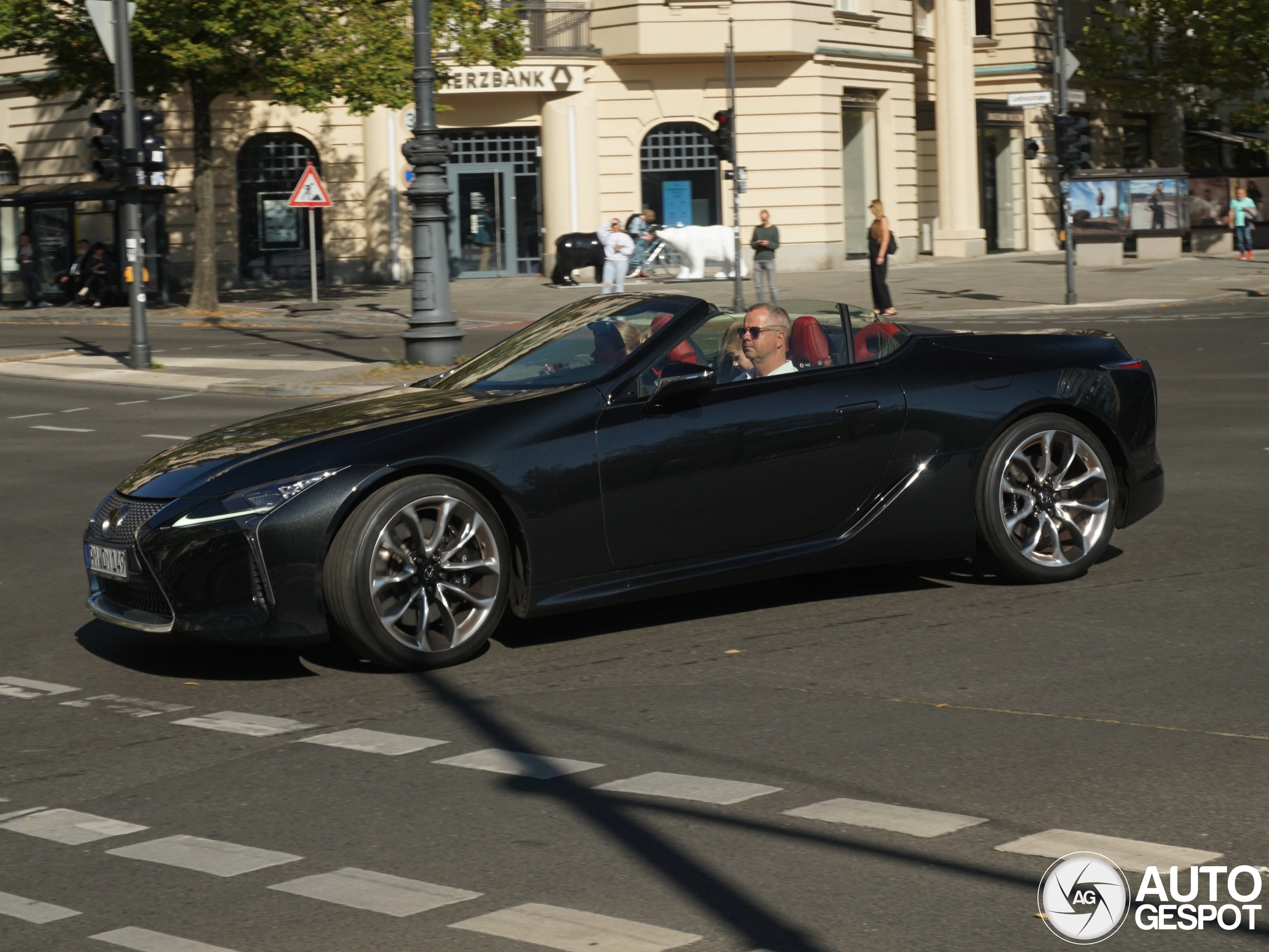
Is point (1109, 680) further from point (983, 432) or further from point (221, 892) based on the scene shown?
point (221, 892)

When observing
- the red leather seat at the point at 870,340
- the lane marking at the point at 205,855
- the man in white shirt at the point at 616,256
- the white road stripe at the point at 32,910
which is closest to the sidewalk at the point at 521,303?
the man in white shirt at the point at 616,256

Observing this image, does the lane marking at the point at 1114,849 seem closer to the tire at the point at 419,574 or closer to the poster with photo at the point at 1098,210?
the tire at the point at 419,574

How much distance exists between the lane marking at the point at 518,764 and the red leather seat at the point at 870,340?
276 cm

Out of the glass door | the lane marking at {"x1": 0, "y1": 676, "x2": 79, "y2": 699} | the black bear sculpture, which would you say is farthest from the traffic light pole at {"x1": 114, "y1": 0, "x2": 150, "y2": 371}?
the glass door

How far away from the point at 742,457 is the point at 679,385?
0.40 meters

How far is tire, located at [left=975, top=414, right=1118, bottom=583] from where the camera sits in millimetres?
7492

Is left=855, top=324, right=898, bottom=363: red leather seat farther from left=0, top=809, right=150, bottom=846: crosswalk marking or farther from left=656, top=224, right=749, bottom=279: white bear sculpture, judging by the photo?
left=656, top=224, right=749, bottom=279: white bear sculpture

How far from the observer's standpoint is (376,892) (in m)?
4.05

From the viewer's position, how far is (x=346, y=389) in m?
19.5

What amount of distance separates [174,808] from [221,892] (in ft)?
2.68

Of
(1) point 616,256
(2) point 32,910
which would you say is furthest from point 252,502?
(1) point 616,256

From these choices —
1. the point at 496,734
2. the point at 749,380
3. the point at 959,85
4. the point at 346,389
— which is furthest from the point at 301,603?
the point at 959,85

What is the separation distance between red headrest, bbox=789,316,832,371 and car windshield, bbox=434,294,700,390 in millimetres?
440

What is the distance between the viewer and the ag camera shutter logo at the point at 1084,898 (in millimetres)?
3660
